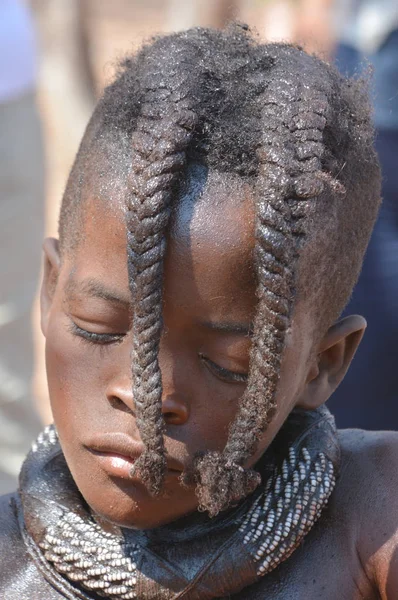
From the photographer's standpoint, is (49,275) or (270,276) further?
(49,275)

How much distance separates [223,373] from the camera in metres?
1.81

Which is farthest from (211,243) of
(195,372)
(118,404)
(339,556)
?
(339,556)

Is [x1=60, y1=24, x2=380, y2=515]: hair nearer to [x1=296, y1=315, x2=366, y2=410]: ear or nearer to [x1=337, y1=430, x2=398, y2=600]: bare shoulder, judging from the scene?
[x1=296, y1=315, x2=366, y2=410]: ear

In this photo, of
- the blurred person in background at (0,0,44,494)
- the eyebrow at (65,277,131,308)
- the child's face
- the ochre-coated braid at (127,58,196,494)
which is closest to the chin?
the child's face

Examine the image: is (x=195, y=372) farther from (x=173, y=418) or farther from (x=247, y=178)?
(x=247, y=178)

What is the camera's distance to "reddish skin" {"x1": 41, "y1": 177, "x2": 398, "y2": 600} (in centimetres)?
176

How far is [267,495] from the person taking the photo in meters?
2.05

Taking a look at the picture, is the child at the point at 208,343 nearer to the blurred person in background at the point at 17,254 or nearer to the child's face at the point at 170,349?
the child's face at the point at 170,349

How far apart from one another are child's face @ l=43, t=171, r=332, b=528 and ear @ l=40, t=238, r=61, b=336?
18 centimetres

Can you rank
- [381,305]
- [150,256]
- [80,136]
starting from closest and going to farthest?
[150,256] < [381,305] < [80,136]

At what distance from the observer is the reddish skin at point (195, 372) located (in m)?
1.76

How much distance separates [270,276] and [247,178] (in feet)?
0.65

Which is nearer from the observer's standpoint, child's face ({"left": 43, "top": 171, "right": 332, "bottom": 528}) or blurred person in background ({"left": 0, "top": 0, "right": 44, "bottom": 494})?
child's face ({"left": 43, "top": 171, "right": 332, "bottom": 528})

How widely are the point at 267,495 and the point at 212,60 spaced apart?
92 centimetres
